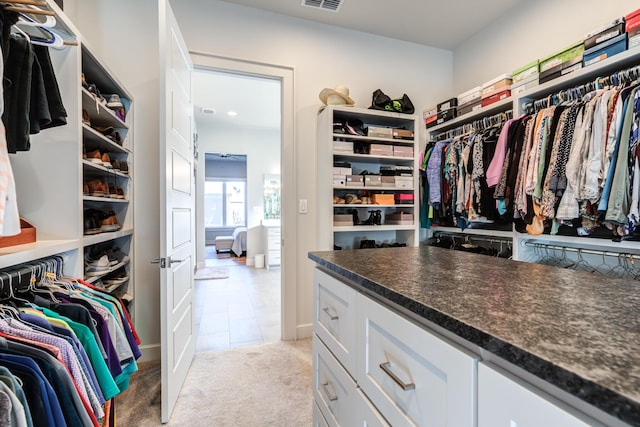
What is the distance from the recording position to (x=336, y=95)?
261 centimetres

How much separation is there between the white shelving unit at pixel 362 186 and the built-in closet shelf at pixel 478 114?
12.0 inches

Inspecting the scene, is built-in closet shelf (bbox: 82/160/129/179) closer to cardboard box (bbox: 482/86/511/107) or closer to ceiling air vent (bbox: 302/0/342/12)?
ceiling air vent (bbox: 302/0/342/12)

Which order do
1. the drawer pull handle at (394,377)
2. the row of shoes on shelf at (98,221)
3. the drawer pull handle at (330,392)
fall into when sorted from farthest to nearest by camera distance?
1. the row of shoes on shelf at (98,221)
2. the drawer pull handle at (330,392)
3. the drawer pull handle at (394,377)

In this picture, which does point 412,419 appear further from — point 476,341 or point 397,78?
point 397,78

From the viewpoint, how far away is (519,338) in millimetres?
449

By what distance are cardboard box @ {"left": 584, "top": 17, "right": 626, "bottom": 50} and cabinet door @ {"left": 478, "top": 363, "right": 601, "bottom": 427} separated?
2.25m

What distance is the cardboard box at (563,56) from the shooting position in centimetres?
192

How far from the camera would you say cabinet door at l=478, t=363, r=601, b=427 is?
36 centimetres

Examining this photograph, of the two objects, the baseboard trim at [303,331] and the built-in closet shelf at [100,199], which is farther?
the baseboard trim at [303,331]

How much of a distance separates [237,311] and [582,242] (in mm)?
3114

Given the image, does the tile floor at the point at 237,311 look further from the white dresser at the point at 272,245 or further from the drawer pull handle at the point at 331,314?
the drawer pull handle at the point at 331,314

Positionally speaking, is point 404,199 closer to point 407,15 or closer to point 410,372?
point 407,15

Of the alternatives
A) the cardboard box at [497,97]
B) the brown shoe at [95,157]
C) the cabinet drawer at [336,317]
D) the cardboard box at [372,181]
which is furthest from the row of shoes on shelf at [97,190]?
the cardboard box at [497,97]

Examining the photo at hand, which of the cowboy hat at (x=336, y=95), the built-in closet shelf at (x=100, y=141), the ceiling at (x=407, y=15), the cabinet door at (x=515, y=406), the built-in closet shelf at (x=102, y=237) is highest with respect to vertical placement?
the ceiling at (x=407, y=15)
